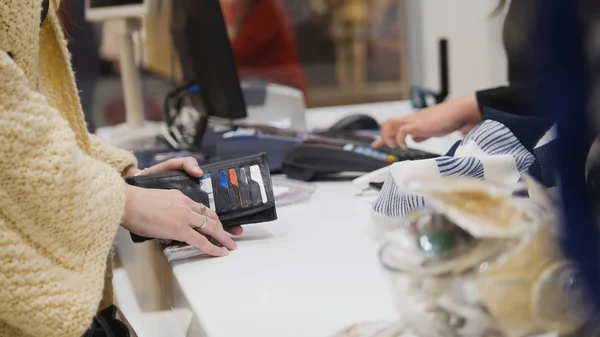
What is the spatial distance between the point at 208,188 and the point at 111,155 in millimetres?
221

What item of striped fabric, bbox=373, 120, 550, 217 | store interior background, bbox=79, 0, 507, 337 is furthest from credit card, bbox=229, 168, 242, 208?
store interior background, bbox=79, 0, 507, 337

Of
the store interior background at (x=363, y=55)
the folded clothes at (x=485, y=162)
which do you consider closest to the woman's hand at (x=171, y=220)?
the folded clothes at (x=485, y=162)

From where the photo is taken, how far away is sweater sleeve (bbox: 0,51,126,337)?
2.37 feet

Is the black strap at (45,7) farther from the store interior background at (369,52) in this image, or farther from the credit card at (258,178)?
the store interior background at (369,52)

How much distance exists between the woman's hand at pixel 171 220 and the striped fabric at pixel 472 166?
189 millimetres

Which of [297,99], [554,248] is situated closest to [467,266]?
[554,248]

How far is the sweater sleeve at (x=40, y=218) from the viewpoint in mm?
722

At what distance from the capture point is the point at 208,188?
0.97 meters

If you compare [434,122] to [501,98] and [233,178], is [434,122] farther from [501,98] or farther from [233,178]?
[233,178]

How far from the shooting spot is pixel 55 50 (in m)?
1.01

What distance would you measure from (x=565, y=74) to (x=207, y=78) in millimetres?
1275

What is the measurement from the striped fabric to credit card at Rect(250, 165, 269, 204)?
0.45ft

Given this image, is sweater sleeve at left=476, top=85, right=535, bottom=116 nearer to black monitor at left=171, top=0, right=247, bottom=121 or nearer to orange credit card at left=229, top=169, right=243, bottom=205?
orange credit card at left=229, top=169, right=243, bottom=205

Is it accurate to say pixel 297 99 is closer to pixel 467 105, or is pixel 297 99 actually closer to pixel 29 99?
pixel 467 105
